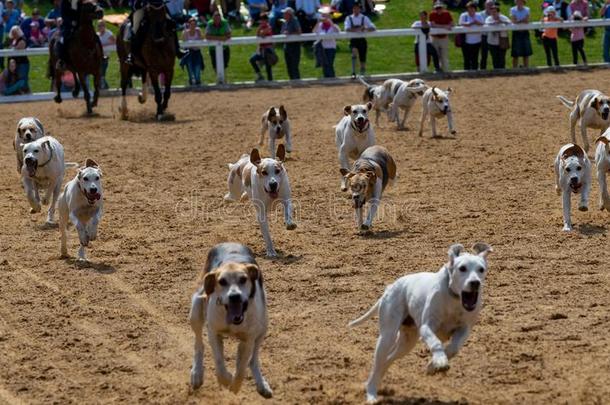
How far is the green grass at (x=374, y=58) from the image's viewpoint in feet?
105

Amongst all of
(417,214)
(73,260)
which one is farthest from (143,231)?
(417,214)

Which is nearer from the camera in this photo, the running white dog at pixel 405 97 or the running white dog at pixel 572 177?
the running white dog at pixel 572 177

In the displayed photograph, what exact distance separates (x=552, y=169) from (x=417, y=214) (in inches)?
141

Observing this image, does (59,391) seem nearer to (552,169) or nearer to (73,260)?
(73,260)

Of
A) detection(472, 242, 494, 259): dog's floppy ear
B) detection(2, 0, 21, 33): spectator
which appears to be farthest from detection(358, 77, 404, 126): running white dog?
detection(472, 242, 494, 259): dog's floppy ear

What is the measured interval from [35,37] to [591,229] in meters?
20.8

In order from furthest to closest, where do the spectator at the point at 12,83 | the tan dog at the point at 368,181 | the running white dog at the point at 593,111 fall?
the spectator at the point at 12,83 < the running white dog at the point at 593,111 < the tan dog at the point at 368,181

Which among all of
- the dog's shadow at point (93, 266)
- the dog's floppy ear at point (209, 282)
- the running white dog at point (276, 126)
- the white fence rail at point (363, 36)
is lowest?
the dog's shadow at point (93, 266)

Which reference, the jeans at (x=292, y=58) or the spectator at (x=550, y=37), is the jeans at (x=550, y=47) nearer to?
the spectator at (x=550, y=37)

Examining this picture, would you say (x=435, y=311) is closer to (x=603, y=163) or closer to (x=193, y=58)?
(x=603, y=163)

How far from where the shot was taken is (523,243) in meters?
13.0

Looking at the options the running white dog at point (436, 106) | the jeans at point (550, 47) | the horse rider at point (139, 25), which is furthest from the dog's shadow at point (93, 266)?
the jeans at point (550, 47)

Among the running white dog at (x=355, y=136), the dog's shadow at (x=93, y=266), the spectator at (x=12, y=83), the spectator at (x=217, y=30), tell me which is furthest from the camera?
the spectator at (x=217, y=30)

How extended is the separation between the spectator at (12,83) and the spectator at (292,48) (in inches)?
245
